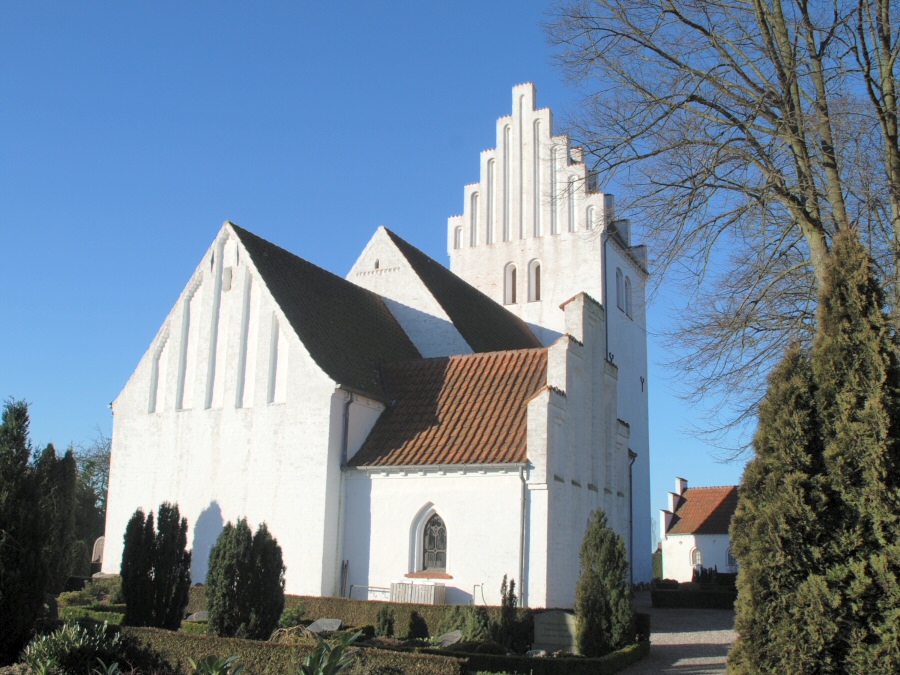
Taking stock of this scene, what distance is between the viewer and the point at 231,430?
21.2 metres

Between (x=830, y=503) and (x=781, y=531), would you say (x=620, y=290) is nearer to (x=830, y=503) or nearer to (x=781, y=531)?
(x=830, y=503)

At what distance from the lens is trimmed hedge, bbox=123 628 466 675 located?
10113 mm

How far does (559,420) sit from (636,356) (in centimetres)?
1672

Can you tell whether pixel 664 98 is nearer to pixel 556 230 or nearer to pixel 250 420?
pixel 250 420

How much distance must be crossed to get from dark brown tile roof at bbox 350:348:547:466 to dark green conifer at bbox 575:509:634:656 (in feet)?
11.4

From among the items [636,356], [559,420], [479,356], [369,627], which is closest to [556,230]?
[636,356]

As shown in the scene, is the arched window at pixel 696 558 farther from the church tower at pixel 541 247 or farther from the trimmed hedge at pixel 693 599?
the trimmed hedge at pixel 693 599

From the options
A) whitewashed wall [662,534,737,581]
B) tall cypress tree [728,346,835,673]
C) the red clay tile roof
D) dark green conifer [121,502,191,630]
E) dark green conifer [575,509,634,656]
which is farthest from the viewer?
the red clay tile roof

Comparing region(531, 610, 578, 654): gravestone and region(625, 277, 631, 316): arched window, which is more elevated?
region(625, 277, 631, 316): arched window

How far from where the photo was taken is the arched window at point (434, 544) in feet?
62.7

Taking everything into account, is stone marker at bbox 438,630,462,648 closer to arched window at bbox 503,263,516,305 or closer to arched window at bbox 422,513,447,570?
arched window at bbox 422,513,447,570

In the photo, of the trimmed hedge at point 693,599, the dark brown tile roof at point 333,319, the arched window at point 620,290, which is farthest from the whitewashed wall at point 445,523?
the arched window at point 620,290

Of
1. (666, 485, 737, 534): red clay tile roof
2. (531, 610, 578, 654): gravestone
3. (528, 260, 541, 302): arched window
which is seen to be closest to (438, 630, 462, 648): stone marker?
(531, 610, 578, 654): gravestone

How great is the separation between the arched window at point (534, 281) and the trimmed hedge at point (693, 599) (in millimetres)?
11220
